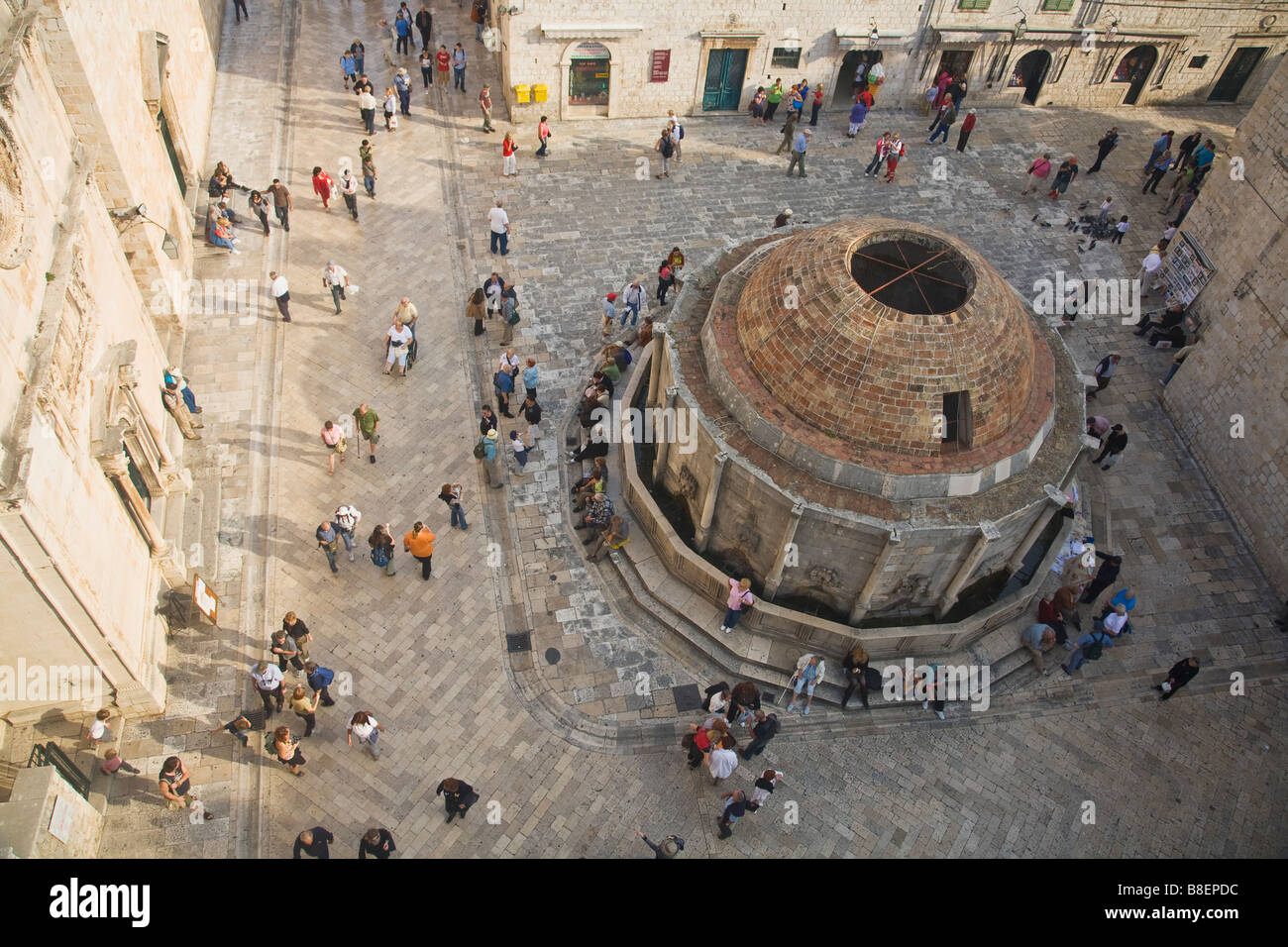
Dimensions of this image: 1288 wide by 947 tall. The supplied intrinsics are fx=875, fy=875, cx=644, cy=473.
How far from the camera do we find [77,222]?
15.6 m

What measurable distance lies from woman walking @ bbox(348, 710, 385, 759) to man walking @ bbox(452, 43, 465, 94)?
23944 millimetres

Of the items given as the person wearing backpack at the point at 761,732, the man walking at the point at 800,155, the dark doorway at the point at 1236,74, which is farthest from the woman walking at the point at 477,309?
the dark doorway at the point at 1236,74

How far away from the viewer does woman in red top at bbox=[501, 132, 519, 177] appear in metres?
27.4

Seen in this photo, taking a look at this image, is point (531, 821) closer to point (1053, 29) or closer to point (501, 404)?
point (501, 404)

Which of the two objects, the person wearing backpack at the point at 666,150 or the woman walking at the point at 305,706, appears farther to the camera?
the person wearing backpack at the point at 666,150

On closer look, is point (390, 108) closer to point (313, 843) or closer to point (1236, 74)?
point (313, 843)

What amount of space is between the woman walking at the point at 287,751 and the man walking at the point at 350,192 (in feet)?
52.9

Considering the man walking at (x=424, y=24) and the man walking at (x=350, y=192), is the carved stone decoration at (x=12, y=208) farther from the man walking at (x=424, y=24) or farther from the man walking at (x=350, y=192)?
the man walking at (x=424, y=24)

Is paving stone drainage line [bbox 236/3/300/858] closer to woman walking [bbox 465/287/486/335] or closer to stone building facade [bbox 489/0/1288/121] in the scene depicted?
woman walking [bbox 465/287/486/335]

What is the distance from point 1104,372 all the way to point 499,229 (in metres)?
16.8

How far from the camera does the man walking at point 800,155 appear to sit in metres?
28.6

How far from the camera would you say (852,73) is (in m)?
32.8

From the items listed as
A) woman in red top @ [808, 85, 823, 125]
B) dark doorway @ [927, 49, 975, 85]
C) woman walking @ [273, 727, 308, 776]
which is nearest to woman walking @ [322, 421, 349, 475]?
woman walking @ [273, 727, 308, 776]
